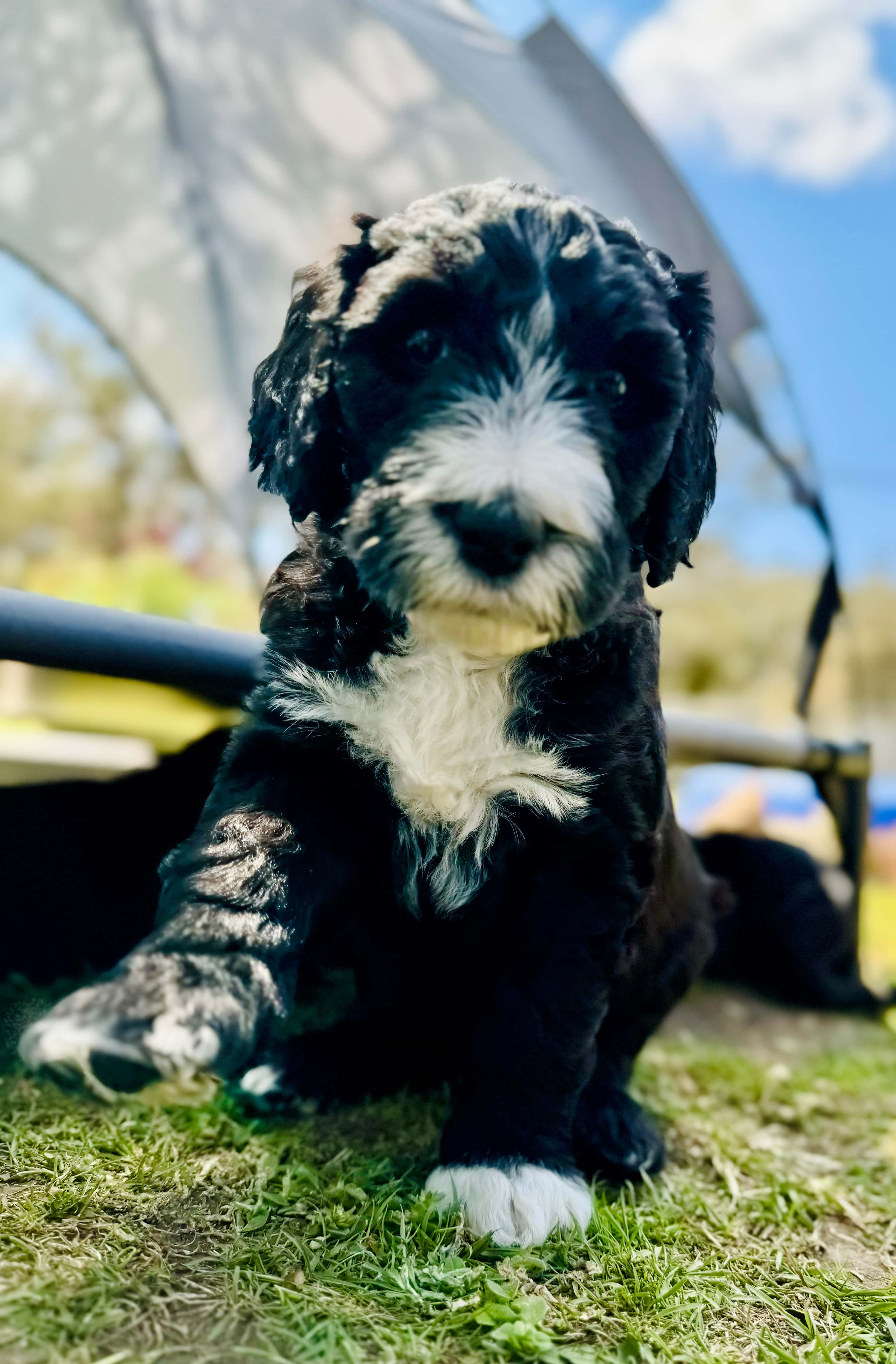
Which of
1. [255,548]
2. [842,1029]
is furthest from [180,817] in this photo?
[255,548]

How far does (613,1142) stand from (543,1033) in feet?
1.55

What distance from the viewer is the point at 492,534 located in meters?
1.46

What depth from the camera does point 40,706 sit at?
2.81 metres

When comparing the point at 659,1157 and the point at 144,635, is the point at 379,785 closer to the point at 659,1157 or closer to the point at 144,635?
the point at 144,635

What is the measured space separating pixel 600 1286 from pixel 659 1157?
0.58 m

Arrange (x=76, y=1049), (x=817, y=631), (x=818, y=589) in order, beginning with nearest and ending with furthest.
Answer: (x=76, y=1049) → (x=818, y=589) → (x=817, y=631)

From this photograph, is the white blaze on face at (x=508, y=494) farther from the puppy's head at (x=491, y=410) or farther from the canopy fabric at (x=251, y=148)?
the canopy fabric at (x=251, y=148)

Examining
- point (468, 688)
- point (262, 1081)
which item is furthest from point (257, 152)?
point (262, 1081)

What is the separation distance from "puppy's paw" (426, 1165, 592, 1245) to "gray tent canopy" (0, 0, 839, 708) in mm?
2597

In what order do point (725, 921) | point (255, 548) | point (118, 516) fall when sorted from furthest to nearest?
point (118, 516) → point (255, 548) → point (725, 921)

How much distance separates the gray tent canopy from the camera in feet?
12.5

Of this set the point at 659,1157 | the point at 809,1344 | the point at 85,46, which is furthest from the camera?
the point at 85,46

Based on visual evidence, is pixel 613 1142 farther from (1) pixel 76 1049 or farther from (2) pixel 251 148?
(2) pixel 251 148

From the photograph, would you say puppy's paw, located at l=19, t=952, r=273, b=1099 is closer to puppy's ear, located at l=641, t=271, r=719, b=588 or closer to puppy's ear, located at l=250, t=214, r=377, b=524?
puppy's ear, located at l=250, t=214, r=377, b=524
